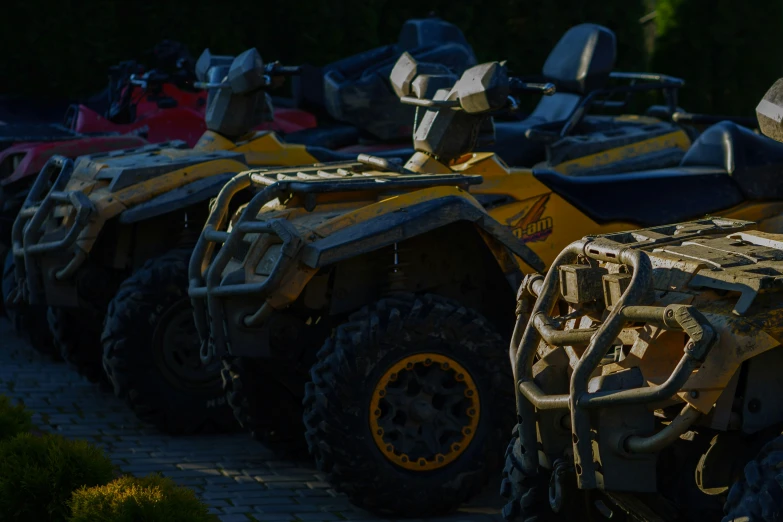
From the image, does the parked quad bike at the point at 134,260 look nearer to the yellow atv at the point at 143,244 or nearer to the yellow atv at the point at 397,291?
the yellow atv at the point at 143,244

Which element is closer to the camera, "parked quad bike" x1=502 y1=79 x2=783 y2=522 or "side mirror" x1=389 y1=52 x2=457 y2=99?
"parked quad bike" x1=502 y1=79 x2=783 y2=522

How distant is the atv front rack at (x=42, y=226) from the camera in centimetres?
774

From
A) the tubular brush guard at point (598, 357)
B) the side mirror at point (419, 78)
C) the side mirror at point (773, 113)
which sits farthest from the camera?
the side mirror at point (419, 78)

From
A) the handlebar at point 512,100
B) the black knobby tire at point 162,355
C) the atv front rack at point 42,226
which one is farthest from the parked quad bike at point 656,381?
the atv front rack at point 42,226

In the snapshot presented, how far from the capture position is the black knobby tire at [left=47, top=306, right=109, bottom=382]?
8.59m

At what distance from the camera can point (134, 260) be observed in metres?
8.05

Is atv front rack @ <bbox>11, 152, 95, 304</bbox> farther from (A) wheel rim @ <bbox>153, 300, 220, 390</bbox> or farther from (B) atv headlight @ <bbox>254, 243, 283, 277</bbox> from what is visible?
(B) atv headlight @ <bbox>254, 243, 283, 277</bbox>

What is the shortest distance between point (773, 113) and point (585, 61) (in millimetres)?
6735

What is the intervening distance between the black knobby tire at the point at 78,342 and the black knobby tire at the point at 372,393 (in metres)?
2.96

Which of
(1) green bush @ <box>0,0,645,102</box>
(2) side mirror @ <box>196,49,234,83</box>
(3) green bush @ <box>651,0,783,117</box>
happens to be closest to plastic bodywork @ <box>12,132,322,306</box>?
(2) side mirror @ <box>196,49,234,83</box>

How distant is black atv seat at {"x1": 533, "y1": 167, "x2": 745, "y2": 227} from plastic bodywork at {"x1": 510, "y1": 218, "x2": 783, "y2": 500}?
2336mm

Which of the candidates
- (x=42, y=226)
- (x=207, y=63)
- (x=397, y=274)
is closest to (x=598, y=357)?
(x=397, y=274)

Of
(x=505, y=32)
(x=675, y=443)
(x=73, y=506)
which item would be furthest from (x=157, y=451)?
(x=505, y=32)

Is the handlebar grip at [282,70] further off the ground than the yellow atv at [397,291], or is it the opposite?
the handlebar grip at [282,70]
